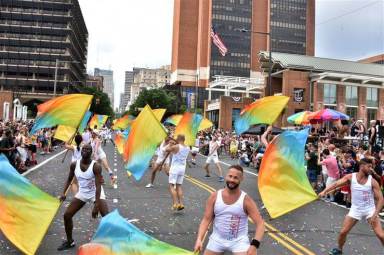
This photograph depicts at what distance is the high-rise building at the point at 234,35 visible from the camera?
123562 millimetres

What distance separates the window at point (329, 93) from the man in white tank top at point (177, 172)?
44025 mm

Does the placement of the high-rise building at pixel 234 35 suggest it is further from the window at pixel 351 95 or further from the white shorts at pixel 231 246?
the white shorts at pixel 231 246

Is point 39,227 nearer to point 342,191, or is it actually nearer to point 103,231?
point 103,231

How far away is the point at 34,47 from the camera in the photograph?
9650 centimetres

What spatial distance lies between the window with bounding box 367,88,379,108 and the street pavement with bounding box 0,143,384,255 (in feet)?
145

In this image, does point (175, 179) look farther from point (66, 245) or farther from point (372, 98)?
point (372, 98)

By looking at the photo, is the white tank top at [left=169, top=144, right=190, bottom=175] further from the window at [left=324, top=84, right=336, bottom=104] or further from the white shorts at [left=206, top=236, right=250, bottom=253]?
the window at [left=324, top=84, right=336, bottom=104]

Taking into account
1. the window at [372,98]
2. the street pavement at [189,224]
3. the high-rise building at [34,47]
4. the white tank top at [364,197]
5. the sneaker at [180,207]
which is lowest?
the street pavement at [189,224]

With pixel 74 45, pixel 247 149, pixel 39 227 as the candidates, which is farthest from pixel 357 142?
pixel 74 45

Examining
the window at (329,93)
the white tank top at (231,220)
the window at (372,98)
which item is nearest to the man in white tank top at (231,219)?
the white tank top at (231,220)

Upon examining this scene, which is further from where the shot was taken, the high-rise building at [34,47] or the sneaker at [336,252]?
the high-rise building at [34,47]

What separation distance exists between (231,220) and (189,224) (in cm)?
471

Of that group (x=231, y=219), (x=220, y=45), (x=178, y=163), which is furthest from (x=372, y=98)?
(x=231, y=219)

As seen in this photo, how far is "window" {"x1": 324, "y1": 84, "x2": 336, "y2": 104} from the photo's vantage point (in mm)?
52031
